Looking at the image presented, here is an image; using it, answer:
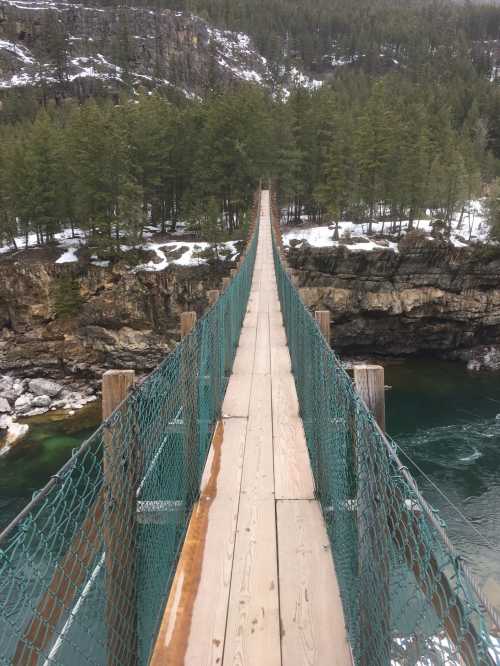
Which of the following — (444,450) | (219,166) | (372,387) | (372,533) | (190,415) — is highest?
(219,166)

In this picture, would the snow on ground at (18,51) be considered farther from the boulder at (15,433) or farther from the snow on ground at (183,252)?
the boulder at (15,433)

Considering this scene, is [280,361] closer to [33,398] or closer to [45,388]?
[33,398]

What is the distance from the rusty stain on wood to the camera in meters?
2.12

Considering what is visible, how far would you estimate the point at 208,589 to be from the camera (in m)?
2.51

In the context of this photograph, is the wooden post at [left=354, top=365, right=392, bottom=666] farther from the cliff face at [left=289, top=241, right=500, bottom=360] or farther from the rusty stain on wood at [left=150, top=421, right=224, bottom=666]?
the cliff face at [left=289, top=241, right=500, bottom=360]

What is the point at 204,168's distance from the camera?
2734 cm

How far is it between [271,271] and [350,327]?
37.2 ft

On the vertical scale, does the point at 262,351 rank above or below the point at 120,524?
below

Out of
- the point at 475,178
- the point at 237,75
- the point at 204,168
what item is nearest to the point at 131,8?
the point at 237,75

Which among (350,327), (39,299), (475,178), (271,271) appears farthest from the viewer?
(475,178)

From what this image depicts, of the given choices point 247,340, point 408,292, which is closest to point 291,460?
point 247,340

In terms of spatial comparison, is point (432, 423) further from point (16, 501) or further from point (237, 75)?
point (237, 75)

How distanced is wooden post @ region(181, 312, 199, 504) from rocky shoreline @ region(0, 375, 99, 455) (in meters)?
15.6

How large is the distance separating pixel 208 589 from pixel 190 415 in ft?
4.03
